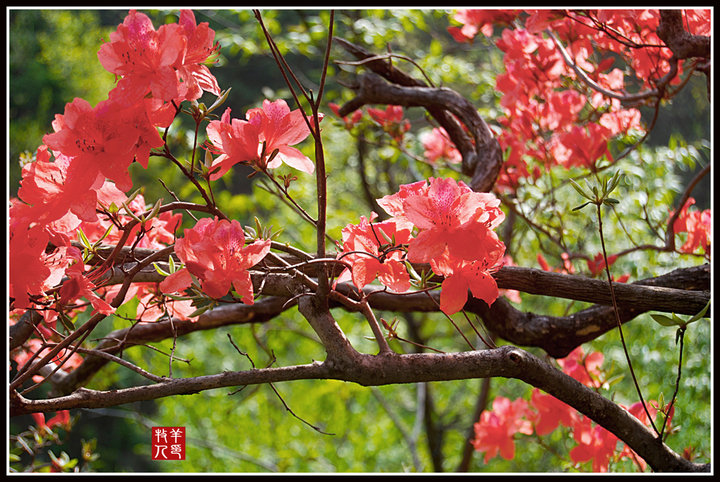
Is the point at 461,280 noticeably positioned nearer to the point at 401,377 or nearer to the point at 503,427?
the point at 401,377

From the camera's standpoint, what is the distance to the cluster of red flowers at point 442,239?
1.63ft

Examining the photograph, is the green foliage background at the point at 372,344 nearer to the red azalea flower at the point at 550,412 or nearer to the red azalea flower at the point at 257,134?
the red azalea flower at the point at 550,412

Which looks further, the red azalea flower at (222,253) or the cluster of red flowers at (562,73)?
the cluster of red flowers at (562,73)

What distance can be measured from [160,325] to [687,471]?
0.69 meters

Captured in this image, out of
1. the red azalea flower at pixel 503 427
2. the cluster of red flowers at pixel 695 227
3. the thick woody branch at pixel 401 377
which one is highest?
the cluster of red flowers at pixel 695 227

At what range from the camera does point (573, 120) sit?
4.23ft

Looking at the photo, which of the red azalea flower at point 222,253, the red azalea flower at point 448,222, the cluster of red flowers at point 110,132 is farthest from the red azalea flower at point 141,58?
the red azalea flower at point 448,222

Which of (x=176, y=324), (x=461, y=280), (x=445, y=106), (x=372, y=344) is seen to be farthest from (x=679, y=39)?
(x=372, y=344)

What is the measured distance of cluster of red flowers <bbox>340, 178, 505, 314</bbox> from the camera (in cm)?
50

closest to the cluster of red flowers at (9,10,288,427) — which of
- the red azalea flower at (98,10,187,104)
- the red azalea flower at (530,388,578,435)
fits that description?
the red azalea flower at (98,10,187,104)

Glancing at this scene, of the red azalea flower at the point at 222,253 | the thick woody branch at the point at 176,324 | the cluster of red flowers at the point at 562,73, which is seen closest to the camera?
the red azalea flower at the point at 222,253

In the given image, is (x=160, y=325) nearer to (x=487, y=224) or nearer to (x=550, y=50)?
(x=487, y=224)

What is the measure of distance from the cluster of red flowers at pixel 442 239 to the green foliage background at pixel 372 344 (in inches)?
24.8
